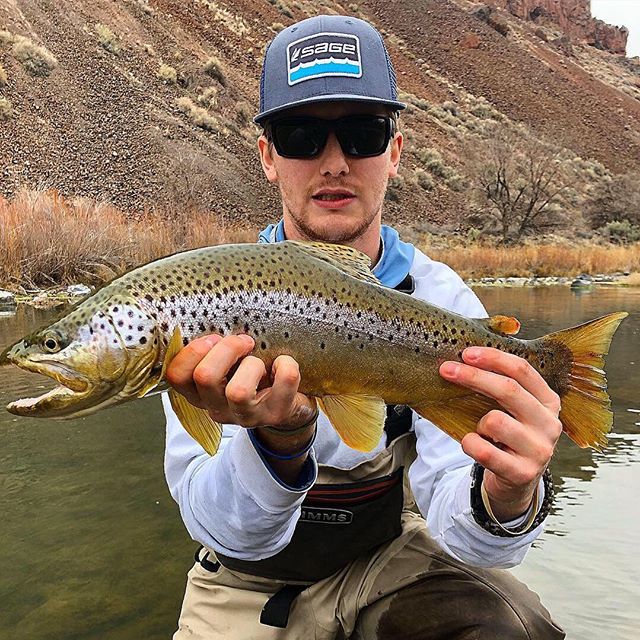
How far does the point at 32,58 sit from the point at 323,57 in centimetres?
3130

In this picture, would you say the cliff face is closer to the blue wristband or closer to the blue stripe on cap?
the blue stripe on cap

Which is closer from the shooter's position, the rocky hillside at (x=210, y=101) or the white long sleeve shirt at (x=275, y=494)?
the white long sleeve shirt at (x=275, y=494)

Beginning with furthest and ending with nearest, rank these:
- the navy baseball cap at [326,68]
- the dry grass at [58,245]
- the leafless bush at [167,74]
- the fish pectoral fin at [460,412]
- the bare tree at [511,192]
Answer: the leafless bush at [167,74], the bare tree at [511,192], the dry grass at [58,245], the navy baseball cap at [326,68], the fish pectoral fin at [460,412]

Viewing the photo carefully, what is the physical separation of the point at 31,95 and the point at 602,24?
85163mm

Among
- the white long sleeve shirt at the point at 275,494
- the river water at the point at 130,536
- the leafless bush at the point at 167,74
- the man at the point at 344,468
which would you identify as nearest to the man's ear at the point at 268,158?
the man at the point at 344,468

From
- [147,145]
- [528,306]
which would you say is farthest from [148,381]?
[147,145]

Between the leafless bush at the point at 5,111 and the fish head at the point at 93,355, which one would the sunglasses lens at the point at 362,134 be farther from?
the leafless bush at the point at 5,111

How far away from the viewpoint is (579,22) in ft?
300

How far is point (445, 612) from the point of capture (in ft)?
8.96

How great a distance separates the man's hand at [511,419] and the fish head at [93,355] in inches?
37.0

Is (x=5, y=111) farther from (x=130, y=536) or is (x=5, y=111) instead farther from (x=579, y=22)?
(x=579, y=22)

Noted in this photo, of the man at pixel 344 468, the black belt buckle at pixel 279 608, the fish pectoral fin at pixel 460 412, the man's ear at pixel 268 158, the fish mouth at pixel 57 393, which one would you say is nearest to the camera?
the fish mouth at pixel 57 393

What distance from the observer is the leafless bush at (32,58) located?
98.4 feet

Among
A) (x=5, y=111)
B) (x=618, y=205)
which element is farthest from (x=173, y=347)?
(x=618, y=205)
